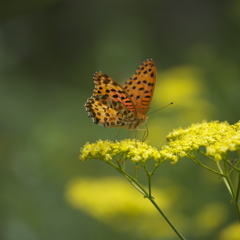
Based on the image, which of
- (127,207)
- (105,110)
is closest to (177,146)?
(105,110)

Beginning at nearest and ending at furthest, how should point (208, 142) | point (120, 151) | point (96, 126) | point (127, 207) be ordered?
point (208, 142)
point (120, 151)
point (127, 207)
point (96, 126)

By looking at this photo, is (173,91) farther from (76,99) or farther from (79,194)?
(76,99)

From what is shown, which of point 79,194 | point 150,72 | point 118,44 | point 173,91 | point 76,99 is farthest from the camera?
point 76,99

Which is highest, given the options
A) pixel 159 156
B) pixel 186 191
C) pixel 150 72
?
pixel 150 72

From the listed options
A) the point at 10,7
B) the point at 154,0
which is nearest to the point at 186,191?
the point at 10,7

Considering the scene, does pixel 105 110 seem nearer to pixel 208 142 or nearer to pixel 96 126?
pixel 208 142

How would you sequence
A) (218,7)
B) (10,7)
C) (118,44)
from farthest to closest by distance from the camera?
(218,7), (10,7), (118,44)
